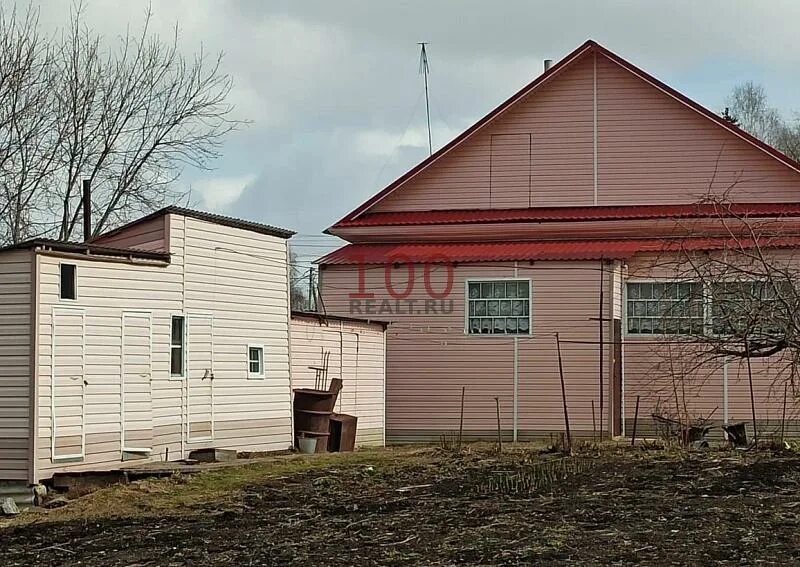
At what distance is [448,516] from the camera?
37.3ft

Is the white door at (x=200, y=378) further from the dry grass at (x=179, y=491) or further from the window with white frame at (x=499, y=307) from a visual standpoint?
the window with white frame at (x=499, y=307)

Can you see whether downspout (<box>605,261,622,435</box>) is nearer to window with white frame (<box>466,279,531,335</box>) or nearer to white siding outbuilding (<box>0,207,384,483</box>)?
window with white frame (<box>466,279,531,335</box>)

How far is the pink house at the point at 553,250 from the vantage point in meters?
22.6

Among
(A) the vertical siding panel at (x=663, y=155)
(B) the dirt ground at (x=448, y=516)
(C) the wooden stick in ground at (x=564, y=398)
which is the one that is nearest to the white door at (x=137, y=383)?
(B) the dirt ground at (x=448, y=516)

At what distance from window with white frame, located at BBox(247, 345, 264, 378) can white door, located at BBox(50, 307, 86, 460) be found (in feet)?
12.7

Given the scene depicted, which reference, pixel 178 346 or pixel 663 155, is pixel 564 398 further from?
pixel 663 155

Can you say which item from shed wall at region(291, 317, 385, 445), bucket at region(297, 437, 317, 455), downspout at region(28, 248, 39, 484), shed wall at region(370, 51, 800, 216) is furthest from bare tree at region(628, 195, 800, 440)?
downspout at region(28, 248, 39, 484)

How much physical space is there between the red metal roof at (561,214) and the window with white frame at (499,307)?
1.49 meters

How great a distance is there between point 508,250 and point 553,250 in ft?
2.98

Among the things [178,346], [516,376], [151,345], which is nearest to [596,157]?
[516,376]

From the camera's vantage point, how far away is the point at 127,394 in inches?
643

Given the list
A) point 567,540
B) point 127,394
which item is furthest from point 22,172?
point 567,540

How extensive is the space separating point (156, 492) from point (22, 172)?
18586mm

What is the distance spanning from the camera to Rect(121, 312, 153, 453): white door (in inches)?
642
